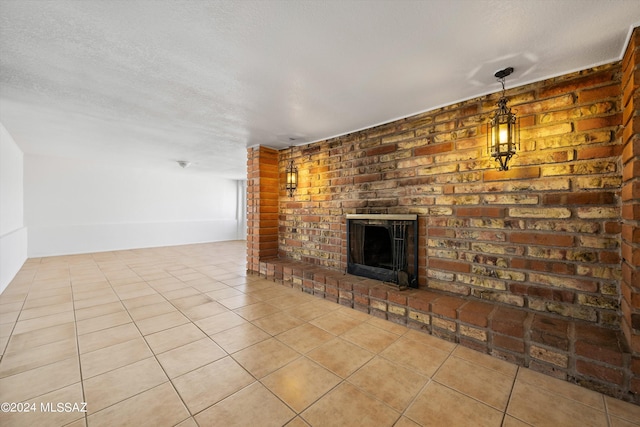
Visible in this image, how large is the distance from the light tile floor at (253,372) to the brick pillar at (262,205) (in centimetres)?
132

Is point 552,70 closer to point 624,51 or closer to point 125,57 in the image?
point 624,51

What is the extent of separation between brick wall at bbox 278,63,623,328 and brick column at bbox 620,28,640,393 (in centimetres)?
24

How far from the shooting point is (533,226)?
6.81 ft

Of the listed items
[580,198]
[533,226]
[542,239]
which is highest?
[580,198]

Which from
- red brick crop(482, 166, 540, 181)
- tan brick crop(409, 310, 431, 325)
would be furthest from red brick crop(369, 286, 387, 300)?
red brick crop(482, 166, 540, 181)

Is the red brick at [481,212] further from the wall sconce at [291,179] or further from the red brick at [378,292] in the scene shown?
the wall sconce at [291,179]

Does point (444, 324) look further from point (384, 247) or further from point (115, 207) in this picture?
point (115, 207)

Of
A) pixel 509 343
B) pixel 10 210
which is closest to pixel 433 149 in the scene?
pixel 509 343

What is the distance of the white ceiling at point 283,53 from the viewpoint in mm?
1393

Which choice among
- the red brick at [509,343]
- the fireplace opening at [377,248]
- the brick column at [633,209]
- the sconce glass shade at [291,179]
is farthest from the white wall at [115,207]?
the brick column at [633,209]

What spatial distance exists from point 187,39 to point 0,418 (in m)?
2.41

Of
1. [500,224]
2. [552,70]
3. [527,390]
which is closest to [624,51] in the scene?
[552,70]

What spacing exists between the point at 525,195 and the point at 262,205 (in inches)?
137

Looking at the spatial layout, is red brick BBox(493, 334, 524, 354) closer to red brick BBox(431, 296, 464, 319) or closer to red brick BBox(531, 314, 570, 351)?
red brick BBox(531, 314, 570, 351)
